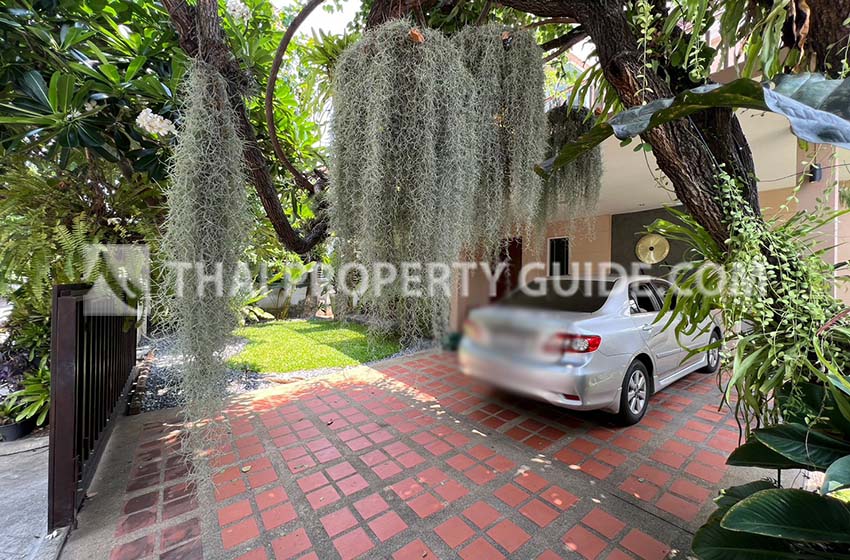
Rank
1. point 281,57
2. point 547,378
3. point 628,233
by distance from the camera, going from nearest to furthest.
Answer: point 281,57, point 547,378, point 628,233

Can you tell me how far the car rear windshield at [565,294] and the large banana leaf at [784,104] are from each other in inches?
49.7

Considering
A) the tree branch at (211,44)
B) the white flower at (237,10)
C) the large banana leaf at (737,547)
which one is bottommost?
the large banana leaf at (737,547)

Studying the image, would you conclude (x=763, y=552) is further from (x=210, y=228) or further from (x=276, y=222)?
(x=276, y=222)

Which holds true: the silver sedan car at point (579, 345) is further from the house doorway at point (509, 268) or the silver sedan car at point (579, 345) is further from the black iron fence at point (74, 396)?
the black iron fence at point (74, 396)

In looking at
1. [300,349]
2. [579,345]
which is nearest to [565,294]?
[579,345]

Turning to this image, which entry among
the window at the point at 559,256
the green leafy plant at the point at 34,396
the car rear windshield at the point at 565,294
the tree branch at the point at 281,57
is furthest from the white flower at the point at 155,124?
the window at the point at 559,256

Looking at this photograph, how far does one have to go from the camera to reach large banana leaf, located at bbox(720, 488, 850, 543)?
3.00ft

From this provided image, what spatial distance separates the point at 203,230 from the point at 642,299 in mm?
3125

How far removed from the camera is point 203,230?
114cm

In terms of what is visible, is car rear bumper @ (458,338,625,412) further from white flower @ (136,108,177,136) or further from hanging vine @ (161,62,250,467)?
white flower @ (136,108,177,136)

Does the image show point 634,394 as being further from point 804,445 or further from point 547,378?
point 804,445

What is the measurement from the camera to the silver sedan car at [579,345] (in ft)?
5.57

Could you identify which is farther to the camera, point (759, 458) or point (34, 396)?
point (34, 396)

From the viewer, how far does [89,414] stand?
1713 millimetres
